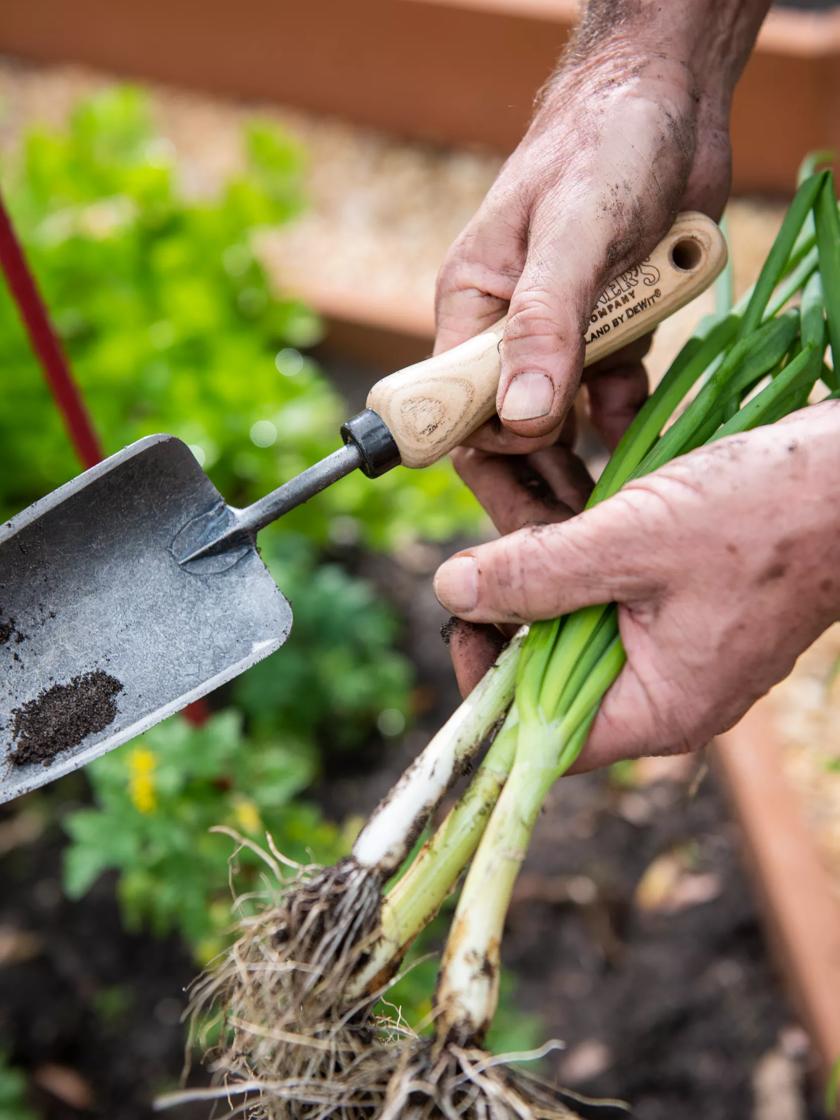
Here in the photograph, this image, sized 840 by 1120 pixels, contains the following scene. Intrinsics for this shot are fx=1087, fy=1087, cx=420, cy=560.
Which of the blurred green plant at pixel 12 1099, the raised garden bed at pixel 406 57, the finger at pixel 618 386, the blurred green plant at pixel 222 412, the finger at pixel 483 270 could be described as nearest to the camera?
the finger at pixel 483 270

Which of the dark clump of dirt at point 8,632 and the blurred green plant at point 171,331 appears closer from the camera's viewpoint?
the dark clump of dirt at point 8,632

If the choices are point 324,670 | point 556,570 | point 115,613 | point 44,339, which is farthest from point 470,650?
point 324,670

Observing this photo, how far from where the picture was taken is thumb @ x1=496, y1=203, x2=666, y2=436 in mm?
1204

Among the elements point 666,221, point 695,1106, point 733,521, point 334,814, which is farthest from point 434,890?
point 334,814

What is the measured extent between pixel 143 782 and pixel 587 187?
1032 millimetres

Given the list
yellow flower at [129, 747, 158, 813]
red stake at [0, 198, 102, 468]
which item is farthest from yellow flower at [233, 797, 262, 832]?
red stake at [0, 198, 102, 468]

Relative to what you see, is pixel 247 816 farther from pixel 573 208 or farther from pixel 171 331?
pixel 171 331

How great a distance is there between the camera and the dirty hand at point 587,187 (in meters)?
1.22

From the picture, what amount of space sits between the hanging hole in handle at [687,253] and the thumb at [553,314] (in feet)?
0.37

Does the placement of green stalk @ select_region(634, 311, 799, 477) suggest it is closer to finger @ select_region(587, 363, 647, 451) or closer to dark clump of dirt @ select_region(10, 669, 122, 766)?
finger @ select_region(587, 363, 647, 451)

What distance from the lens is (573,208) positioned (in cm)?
126

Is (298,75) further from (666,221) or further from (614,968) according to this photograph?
(614,968)

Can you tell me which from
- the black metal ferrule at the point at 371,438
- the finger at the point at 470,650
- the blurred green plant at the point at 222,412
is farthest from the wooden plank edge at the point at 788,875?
the black metal ferrule at the point at 371,438

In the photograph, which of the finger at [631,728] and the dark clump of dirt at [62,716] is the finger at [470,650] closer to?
the finger at [631,728]
